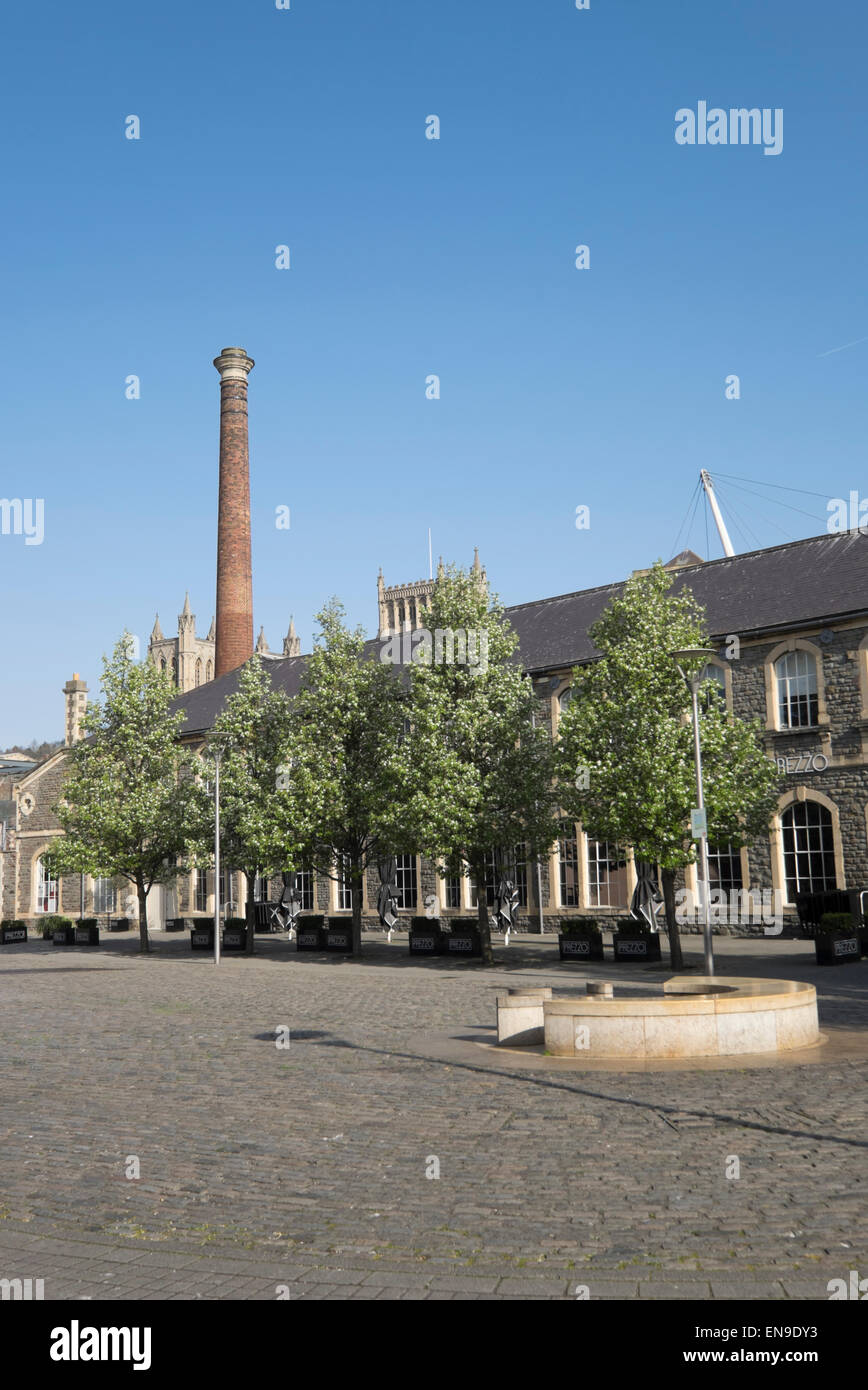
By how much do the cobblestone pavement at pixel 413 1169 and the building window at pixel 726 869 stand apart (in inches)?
755

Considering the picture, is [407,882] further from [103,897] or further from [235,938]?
[103,897]

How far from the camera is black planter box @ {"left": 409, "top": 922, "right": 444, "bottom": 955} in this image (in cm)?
3522

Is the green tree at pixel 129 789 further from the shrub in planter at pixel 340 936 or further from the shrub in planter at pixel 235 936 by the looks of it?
the shrub in planter at pixel 340 936

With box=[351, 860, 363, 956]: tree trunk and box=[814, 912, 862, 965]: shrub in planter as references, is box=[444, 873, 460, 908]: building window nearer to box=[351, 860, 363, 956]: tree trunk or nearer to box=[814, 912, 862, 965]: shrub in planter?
box=[351, 860, 363, 956]: tree trunk

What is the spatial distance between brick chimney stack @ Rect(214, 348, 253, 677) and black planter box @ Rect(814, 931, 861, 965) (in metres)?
38.3

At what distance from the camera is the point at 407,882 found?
45750mm

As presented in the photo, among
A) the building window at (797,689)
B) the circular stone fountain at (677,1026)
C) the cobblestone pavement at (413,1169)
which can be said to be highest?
the building window at (797,689)

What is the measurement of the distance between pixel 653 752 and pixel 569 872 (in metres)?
14.3

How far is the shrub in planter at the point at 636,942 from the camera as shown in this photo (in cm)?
2961

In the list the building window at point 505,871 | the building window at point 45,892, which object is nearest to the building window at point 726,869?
the building window at point 505,871

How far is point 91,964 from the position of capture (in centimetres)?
3422
